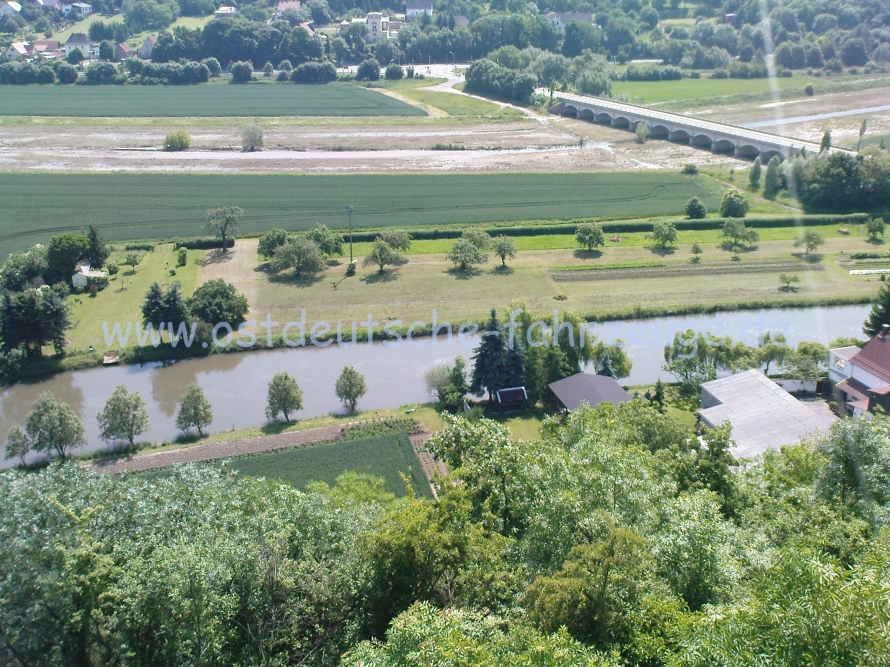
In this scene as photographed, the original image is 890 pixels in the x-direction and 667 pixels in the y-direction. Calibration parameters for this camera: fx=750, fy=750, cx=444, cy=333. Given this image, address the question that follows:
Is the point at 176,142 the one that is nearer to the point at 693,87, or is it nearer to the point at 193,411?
the point at 193,411

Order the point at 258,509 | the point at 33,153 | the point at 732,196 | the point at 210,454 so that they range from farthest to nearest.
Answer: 1. the point at 33,153
2. the point at 732,196
3. the point at 210,454
4. the point at 258,509

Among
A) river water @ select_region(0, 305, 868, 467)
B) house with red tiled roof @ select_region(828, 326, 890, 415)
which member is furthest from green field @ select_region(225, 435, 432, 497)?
house with red tiled roof @ select_region(828, 326, 890, 415)

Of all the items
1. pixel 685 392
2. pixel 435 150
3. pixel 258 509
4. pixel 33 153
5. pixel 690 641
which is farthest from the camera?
pixel 435 150

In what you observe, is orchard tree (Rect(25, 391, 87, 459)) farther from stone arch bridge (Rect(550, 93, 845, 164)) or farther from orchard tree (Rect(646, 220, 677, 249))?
stone arch bridge (Rect(550, 93, 845, 164))

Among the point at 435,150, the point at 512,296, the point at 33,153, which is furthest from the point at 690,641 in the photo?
the point at 33,153

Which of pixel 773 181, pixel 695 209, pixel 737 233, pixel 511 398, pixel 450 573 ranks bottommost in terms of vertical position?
pixel 511 398

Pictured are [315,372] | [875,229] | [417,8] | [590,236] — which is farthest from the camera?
[417,8]

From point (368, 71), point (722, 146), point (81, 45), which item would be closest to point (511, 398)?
point (722, 146)

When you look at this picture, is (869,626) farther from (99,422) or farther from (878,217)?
(878,217)
